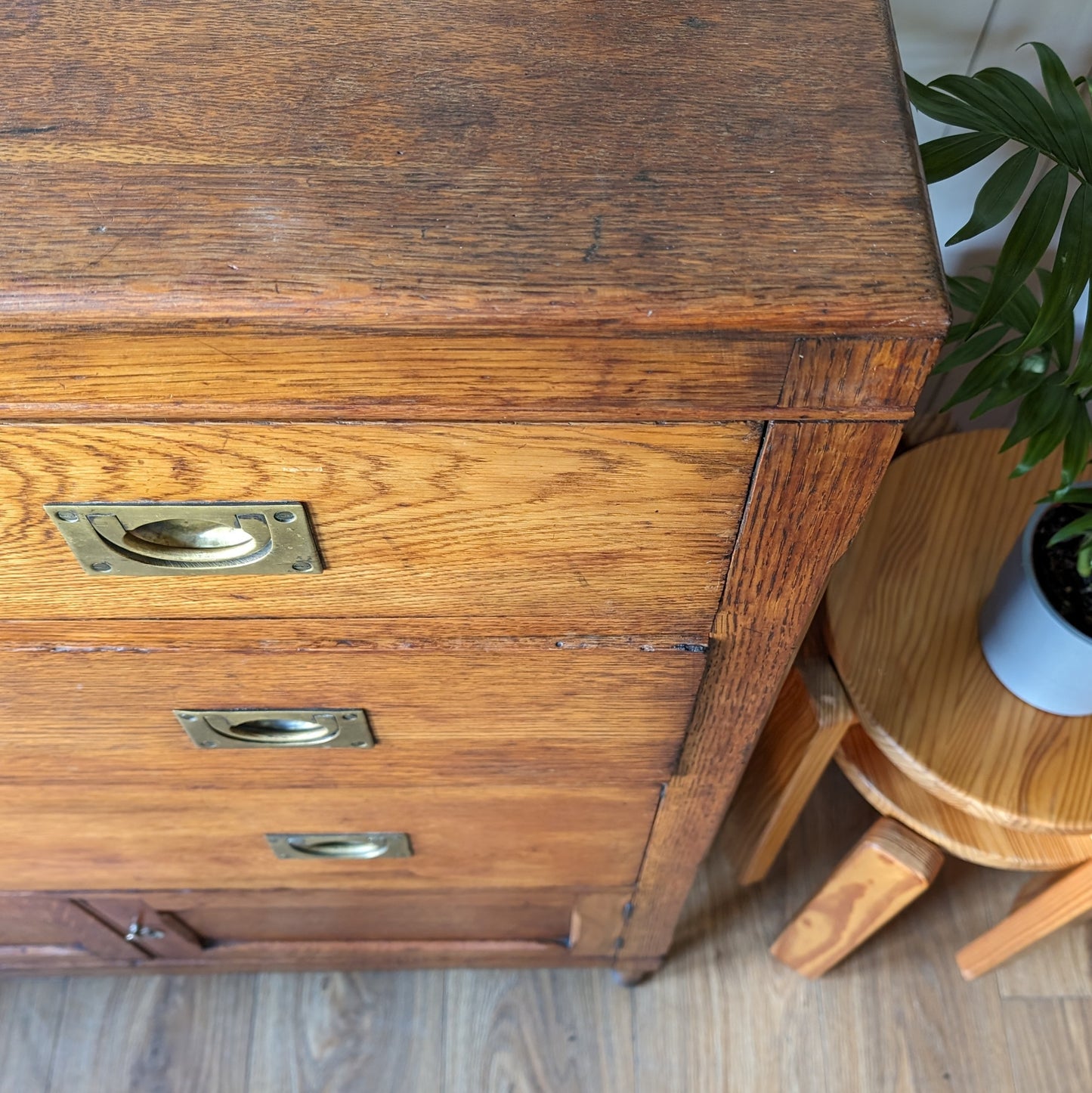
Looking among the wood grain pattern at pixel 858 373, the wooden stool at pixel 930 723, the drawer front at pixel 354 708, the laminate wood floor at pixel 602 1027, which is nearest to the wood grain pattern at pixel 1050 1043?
the laminate wood floor at pixel 602 1027

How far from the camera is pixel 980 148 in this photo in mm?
546

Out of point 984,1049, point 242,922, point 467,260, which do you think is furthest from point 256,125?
point 984,1049

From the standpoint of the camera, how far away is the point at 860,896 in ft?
2.89

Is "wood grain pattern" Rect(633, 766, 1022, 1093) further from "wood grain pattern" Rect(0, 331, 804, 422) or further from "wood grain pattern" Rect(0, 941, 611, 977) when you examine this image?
"wood grain pattern" Rect(0, 331, 804, 422)

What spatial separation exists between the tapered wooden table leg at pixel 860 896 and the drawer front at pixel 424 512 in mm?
431

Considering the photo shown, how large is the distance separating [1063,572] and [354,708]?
552mm

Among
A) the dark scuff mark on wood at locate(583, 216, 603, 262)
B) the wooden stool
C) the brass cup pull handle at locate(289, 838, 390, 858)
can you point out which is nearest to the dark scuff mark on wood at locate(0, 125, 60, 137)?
the dark scuff mark on wood at locate(583, 216, 603, 262)

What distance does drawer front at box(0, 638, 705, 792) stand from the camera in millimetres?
507

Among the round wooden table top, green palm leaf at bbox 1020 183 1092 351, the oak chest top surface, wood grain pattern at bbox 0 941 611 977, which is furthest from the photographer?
wood grain pattern at bbox 0 941 611 977

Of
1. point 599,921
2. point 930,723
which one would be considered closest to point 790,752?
point 930,723

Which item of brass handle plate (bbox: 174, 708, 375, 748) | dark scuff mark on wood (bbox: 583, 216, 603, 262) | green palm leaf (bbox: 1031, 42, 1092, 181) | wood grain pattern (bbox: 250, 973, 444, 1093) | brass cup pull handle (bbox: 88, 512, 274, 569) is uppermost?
green palm leaf (bbox: 1031, 42, 1092, 181)

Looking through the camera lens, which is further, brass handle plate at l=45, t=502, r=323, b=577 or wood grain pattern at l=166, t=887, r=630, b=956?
wood grain pattern at l=166, t=887, r=630, b=956

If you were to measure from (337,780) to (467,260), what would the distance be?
1.29 ft

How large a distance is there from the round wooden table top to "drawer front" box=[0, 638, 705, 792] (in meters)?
0.26
